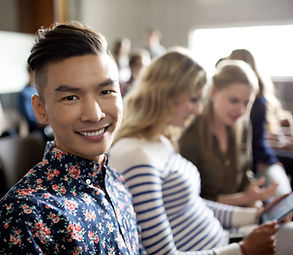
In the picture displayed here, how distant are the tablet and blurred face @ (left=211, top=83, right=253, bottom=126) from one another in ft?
0.97

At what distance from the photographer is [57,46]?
0.56 meters

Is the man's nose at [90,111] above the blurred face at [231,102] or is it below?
above

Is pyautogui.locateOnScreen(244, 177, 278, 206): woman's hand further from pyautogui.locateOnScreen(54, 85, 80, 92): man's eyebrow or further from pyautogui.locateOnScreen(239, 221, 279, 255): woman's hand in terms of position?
pyautogui.locateOnScreen(54, 85, 80, 92): man's eyebrow

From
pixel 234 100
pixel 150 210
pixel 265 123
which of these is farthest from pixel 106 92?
pixel 265 123

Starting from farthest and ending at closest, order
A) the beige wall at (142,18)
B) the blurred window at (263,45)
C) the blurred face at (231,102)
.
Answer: the beige wall at (142,18) < the blurred face at (231,102) < the blurred window at (263,45)

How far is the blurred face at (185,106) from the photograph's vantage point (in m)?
1.03

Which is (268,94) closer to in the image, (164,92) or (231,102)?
(231,102)

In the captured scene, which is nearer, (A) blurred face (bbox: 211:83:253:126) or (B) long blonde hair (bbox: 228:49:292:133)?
(B) long blonde hair (bbox: 228:49:292:133)

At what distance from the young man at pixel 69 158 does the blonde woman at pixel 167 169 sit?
0.76 feet

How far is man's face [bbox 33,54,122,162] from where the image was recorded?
22.0 inches

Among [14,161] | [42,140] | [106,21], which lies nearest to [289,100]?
[42,140]

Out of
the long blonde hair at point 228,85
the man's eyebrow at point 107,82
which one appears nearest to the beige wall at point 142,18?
the long blonde hair at point 228,85

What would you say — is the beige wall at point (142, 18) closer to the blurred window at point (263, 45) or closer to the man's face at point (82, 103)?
the blurred window at point (263, 45)

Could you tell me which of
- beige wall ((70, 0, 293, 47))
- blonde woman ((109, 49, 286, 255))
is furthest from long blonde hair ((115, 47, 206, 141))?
beige wall ((70, 0, 293, 47))
